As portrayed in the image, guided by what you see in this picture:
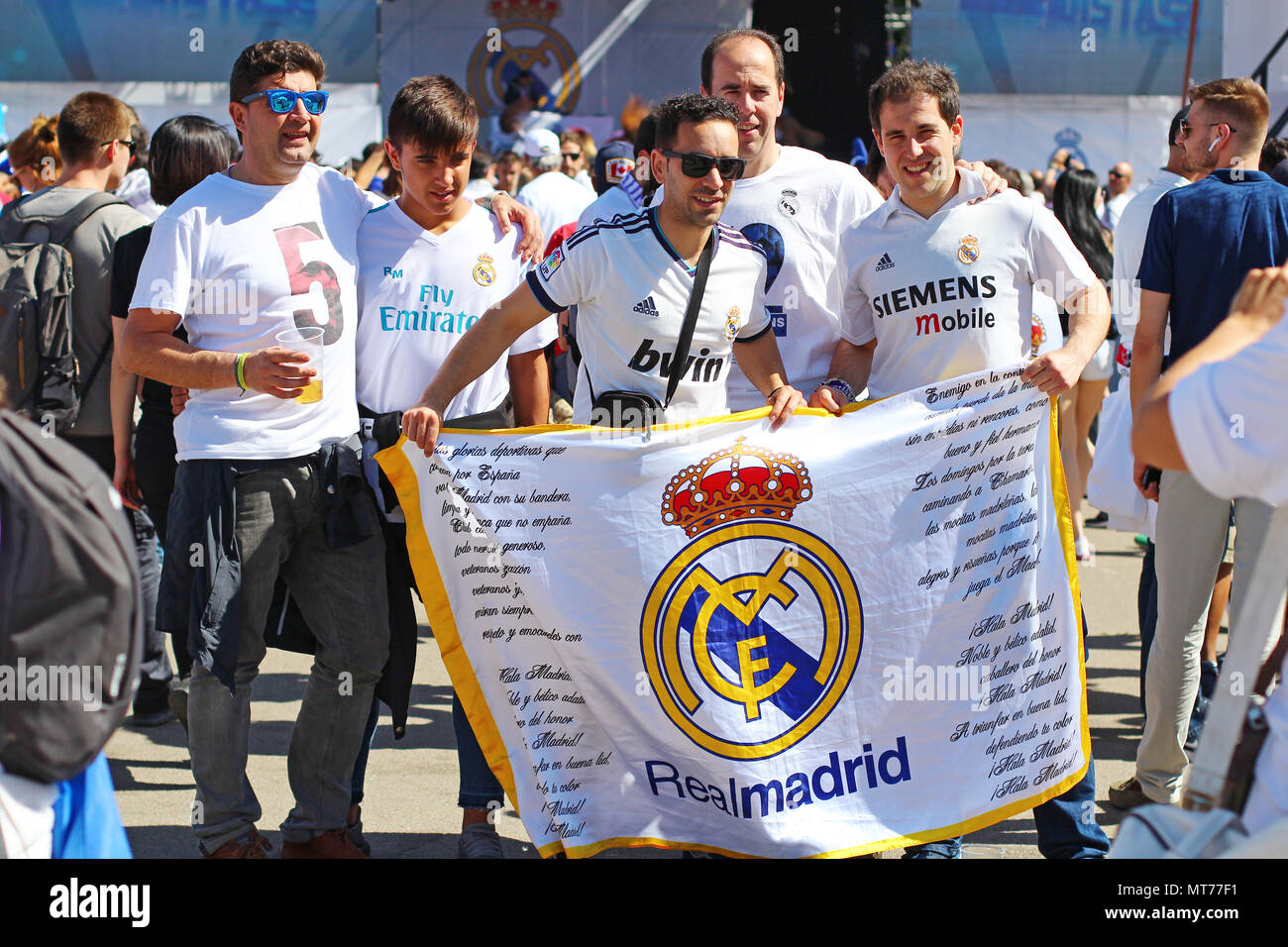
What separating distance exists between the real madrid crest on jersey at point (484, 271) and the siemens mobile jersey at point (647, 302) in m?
0.35

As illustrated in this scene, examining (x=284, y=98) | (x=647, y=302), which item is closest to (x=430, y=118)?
(x=284, y=98)

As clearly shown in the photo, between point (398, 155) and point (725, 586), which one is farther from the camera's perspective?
point (398, 155)

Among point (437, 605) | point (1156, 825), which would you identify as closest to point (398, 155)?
point (437, 605)

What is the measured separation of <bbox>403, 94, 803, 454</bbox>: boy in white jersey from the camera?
3615mm

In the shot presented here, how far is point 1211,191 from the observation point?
13.8 ft

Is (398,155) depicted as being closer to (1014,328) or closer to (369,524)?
(369,524)

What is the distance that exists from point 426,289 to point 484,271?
0.20 metres

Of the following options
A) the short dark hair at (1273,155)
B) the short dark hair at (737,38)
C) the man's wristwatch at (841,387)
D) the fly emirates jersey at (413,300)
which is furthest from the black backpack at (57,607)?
the short dark hair at (1273,155)

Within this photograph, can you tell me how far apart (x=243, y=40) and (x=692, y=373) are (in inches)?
806

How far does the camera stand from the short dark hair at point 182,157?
481 centimetres

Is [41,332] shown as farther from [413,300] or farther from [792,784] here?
[792,784]

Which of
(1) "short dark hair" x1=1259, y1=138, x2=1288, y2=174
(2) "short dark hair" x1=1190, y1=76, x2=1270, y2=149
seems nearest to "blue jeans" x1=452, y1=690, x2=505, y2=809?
(2) "short dark hair" x1=1190, y1=76, x2=1270, y2=149
